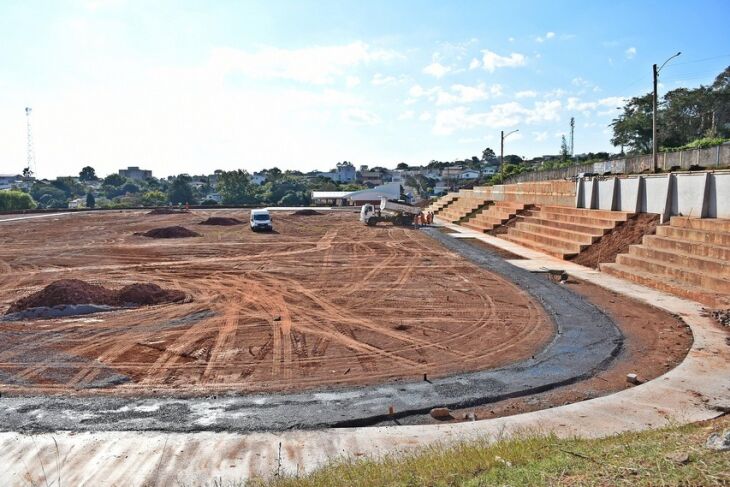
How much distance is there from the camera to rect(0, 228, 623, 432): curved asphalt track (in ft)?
28.2

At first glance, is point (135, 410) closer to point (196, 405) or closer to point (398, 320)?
point (196, 405)

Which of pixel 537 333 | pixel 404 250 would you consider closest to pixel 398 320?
pixel 537 333

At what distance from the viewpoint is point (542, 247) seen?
29.9 m

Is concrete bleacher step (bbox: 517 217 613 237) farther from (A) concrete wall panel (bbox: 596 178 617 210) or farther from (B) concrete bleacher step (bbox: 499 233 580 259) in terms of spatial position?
(A) concrete wall panel (bbox: 596 178 617 210)

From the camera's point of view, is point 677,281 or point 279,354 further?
point 677,281

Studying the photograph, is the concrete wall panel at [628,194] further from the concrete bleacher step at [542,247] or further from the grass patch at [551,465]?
the grass patch at [551,465]

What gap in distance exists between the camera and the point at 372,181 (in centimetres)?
17425

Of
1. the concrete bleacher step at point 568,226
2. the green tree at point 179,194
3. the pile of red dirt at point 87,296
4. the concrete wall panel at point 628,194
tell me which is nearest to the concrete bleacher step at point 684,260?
the concrete bleacher step at point 568,226

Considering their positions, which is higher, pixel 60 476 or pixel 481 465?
pixel 481 465

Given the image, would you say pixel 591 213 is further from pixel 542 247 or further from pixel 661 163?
pixel 661 163

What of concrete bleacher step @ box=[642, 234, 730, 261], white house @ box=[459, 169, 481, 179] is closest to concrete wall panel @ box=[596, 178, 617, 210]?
concrete bleacher step @ box=[642, 234, 730, 261]

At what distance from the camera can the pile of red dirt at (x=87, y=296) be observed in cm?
1608

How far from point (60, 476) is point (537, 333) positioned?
412 inches

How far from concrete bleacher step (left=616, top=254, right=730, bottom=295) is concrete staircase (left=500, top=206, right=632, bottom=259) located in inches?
168
